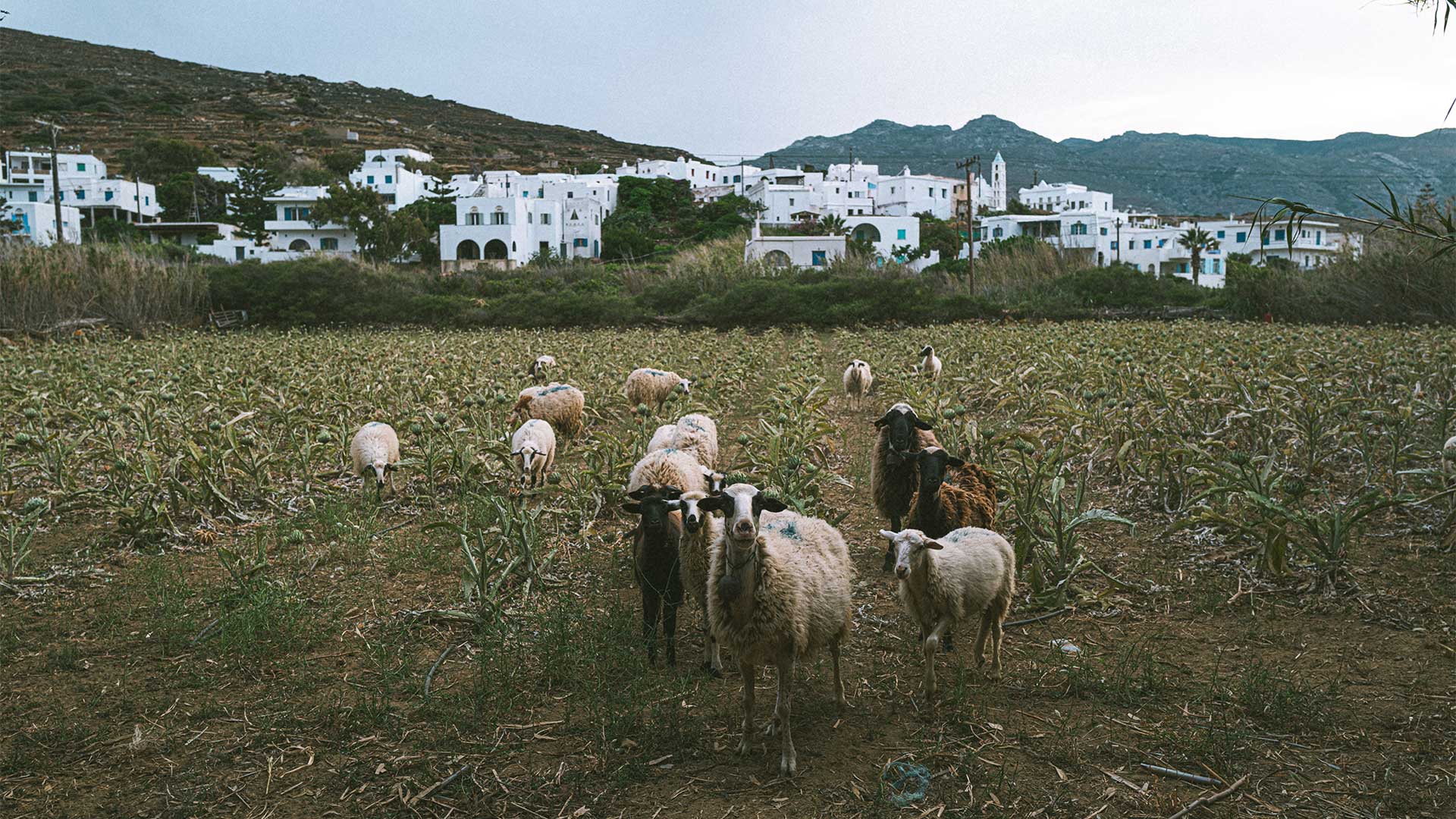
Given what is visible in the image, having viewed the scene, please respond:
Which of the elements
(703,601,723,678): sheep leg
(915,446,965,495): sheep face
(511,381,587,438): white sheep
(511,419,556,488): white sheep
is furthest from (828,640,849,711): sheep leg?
(511,381,587,438): white sheep

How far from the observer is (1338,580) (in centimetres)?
528

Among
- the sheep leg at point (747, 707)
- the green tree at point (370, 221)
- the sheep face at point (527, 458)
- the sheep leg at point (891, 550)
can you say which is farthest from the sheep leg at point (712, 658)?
the green tree at point (370, 221)

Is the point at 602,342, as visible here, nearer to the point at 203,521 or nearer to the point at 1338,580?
Answer: the point at 203,521

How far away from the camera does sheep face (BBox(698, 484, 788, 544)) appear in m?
3.68

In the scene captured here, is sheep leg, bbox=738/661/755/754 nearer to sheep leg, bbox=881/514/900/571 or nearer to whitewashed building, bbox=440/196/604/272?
sheep leg, bbox=881/514/900/571

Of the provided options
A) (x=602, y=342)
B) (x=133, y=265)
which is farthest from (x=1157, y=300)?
(x=133, y=265)

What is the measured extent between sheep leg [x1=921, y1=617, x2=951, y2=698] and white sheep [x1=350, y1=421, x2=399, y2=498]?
536 cm

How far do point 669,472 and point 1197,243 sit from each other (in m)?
69.2

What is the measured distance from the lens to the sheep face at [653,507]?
4547mm

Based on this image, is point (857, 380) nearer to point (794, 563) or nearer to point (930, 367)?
point (930, 367)

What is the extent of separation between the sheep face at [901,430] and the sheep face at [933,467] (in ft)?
3.16

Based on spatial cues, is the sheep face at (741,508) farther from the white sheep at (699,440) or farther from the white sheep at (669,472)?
the white sheep at (699,440)

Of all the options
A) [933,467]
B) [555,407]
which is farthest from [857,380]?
[933,467]

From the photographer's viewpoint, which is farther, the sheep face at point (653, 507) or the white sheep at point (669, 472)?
the white sheep at point (669, 472)
